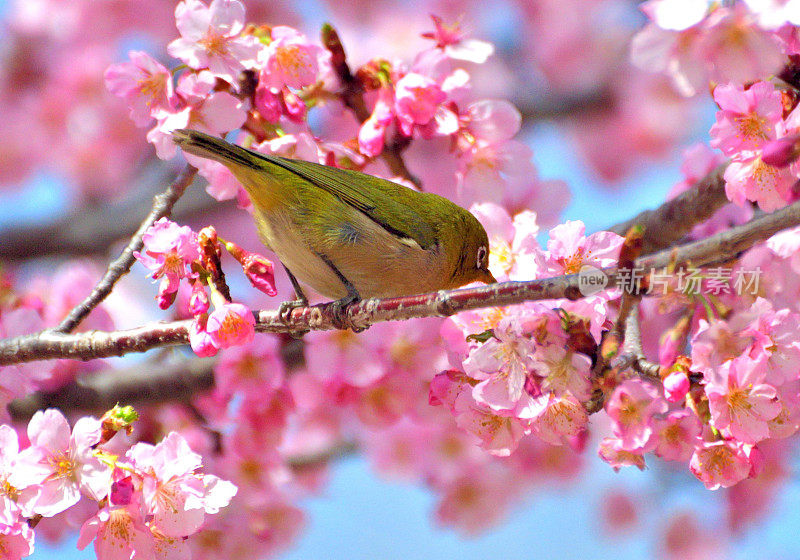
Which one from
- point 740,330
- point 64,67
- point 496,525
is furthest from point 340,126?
point 740,330

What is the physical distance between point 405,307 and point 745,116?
0.95m

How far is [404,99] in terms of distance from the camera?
2.31 meters

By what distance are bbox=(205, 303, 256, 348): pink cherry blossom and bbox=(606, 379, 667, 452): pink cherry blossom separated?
80 centimetres

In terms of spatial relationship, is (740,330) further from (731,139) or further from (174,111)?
(174,111)

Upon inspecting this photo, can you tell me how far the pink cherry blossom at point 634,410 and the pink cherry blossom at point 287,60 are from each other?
1211mm

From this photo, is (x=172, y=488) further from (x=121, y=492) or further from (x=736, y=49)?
(x=736, y=49)

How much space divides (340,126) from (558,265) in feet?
10.2

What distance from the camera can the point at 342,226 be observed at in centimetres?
232

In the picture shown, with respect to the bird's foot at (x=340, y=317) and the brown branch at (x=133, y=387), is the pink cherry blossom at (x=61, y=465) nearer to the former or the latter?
the bird's foot at (x=340, y=317)

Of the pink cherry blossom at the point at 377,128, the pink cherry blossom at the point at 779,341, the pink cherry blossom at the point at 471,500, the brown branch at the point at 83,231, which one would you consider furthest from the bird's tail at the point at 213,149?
the brown branch at the point at 83,231

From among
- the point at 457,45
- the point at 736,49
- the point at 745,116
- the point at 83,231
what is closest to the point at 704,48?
the point at 736,49

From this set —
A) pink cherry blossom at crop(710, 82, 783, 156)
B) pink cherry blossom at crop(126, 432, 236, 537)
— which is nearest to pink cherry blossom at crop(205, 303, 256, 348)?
pink cherry blossom at crop(126, 432, 236, 537)

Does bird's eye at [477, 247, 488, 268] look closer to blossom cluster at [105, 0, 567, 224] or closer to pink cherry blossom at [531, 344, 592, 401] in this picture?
blossom cluster at [105, 0, 567, 224]

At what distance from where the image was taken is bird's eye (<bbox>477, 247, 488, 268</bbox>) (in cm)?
254
